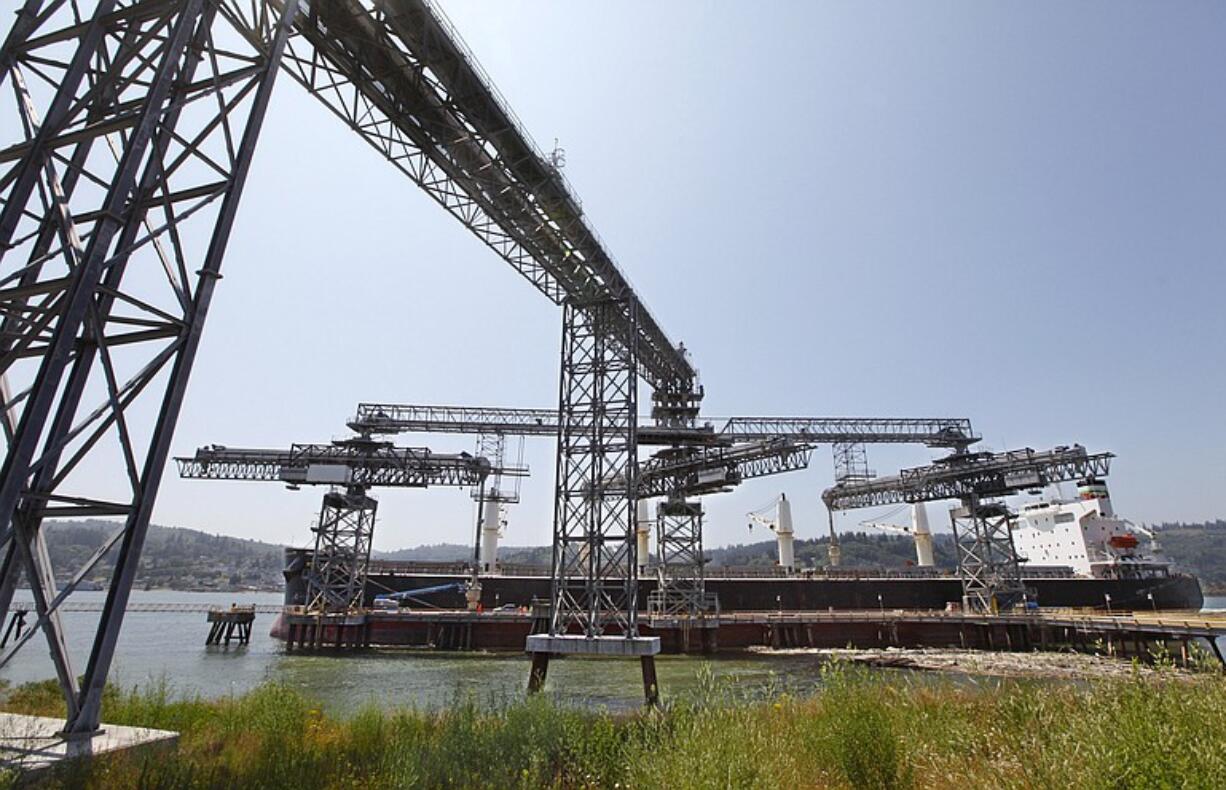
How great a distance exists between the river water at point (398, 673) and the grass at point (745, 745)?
26.4 feet

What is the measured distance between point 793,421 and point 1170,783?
41956 mm

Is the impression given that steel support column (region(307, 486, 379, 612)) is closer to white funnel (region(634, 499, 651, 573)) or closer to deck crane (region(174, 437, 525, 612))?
deck crane (region(174, 437, 525, 612))

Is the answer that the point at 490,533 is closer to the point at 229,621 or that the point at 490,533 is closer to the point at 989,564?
the point at 229,621

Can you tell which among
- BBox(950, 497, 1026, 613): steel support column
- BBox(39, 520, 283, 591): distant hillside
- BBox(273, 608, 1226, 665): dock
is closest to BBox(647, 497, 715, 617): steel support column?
BBox(273, 608, 1226, 665): dock

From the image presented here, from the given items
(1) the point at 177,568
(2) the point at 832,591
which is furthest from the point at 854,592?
(1) the point at 177,568

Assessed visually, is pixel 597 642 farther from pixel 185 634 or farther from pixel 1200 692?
pixel 185 634

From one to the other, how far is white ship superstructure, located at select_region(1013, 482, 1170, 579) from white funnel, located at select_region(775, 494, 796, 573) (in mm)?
18065

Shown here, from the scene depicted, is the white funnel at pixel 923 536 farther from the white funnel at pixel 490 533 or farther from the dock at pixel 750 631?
the white funnel at pixel 490 533

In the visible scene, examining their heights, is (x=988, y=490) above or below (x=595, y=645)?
above

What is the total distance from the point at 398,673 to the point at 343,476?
17.0m

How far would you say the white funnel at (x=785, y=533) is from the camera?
5125 cm

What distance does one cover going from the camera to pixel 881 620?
115 feet

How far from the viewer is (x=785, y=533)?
170 feet

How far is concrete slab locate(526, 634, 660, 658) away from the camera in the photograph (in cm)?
1480
